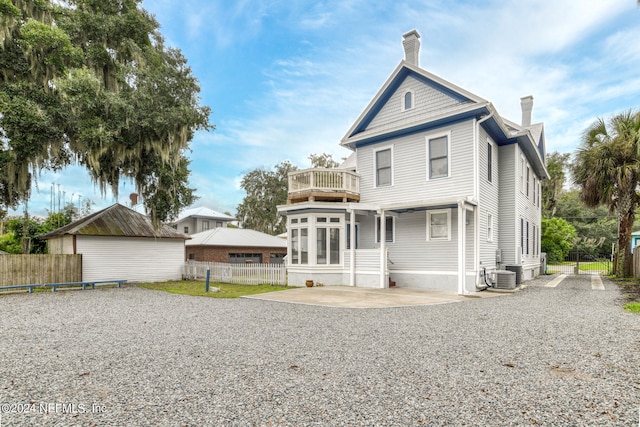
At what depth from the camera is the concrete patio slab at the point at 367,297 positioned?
Result: 31.6 feet

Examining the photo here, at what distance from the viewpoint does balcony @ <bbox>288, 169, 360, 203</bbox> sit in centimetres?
1442

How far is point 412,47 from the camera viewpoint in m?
14.7

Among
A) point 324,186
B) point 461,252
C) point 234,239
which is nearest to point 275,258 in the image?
point 234,239

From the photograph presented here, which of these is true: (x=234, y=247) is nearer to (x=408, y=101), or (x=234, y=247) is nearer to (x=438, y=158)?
(x=408, y=101)

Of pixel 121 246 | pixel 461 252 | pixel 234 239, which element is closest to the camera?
pixel 461 252

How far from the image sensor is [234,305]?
31.9ft

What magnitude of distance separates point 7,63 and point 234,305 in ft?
44.1

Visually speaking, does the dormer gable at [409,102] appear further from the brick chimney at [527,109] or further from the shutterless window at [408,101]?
the brick chimney at [527,109]

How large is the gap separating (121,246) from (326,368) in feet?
53.9

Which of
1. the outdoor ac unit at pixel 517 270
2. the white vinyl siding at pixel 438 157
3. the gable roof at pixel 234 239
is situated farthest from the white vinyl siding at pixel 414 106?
the gable roof at pixel 234 239

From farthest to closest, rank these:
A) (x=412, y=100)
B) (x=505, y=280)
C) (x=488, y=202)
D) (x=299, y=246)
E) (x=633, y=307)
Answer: (x=299, y=246), (x=412, y=100), (x=488, y=202), (x=505, y=280), (x=633, y=307)

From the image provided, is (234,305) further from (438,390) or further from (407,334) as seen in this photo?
(438,390)

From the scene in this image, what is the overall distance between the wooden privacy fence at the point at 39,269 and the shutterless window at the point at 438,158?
53.2ft

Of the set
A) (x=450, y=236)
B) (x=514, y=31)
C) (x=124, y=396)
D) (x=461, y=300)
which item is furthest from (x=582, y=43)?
(x=124, y=396)
